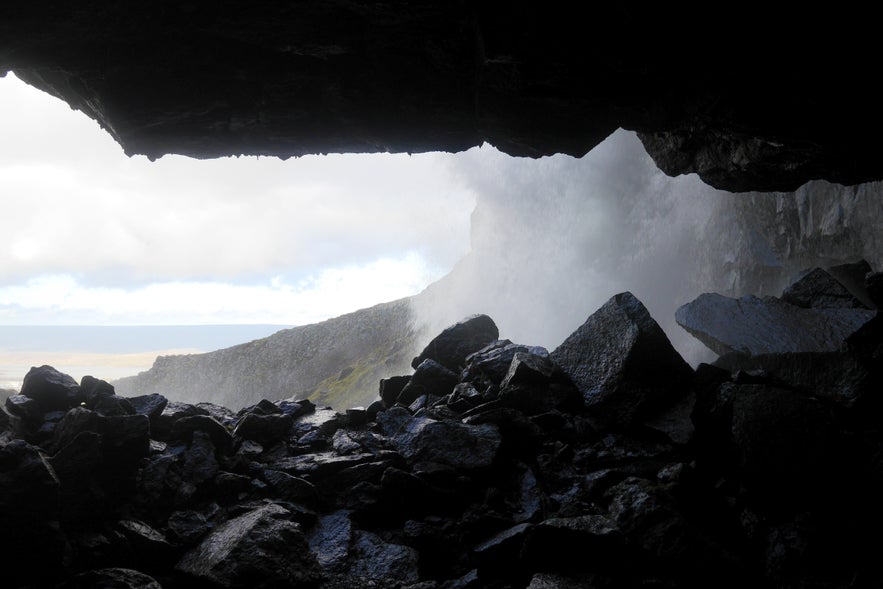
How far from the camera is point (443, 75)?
739 centimetres

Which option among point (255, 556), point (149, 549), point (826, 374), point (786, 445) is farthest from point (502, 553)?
point (826, 374)

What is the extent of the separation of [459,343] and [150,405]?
746cm

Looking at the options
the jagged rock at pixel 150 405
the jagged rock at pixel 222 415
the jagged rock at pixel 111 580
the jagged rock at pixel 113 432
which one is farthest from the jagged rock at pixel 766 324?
the jagged rock at pixel 150 405

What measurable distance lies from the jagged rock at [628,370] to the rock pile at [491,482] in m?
0.04

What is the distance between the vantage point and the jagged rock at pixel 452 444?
8.41 m

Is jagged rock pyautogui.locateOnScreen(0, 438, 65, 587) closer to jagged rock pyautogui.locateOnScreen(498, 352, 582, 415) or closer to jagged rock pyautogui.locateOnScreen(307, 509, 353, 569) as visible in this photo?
jagged rock pyautogui.locateOnScreen(307, 509, 353, 569)

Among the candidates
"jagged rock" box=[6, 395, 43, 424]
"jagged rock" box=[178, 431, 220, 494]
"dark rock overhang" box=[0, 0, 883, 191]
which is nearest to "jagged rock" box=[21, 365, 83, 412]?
"jagged rock" box=[6, 395, 43, 424]

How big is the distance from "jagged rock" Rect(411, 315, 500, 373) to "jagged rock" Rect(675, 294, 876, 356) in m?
5.40

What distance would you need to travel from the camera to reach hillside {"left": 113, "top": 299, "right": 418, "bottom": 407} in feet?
222

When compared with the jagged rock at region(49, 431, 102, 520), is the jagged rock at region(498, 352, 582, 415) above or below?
above

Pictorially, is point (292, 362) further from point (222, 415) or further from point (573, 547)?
point (573, 547)

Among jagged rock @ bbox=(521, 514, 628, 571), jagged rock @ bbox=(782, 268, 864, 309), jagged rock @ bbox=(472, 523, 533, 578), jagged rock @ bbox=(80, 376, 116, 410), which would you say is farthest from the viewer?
jagged rock @ bbox=(782, 268, 864, 309)

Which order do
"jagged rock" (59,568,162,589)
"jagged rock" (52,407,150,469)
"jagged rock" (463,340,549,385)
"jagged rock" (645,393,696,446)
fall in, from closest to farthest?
1. "jagged rock" (59,568,162,589)
2. "jagged rock" (52,407,150,469)
3. "jagged rock" (645,393,696,446)
4. "jagged rock" (463,340,549,385)

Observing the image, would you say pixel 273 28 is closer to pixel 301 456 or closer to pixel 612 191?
pixel 301 456
